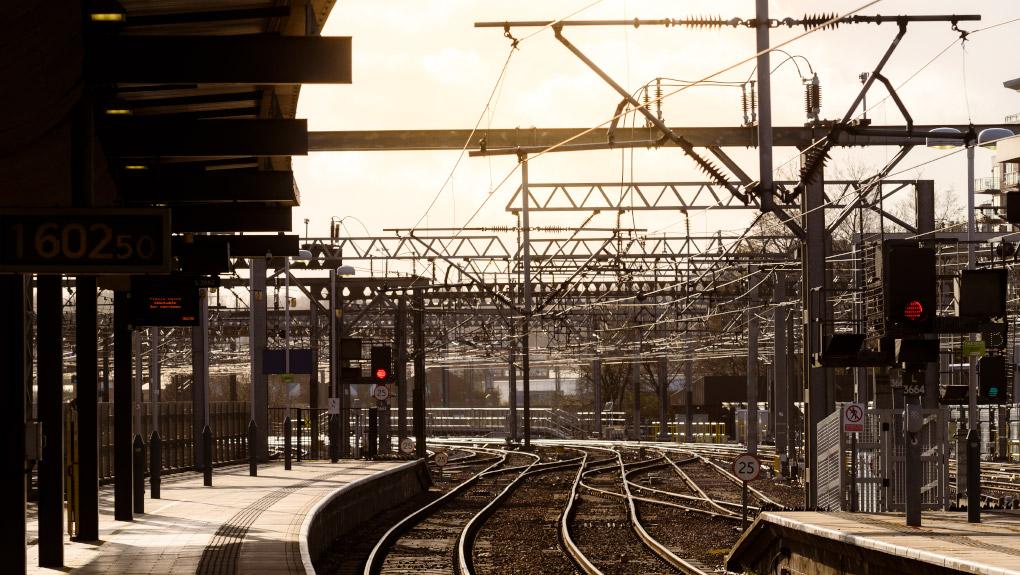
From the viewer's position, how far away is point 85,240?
11281 mm

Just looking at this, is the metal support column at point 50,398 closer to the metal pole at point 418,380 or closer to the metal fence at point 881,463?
the metal fence at point 881,463

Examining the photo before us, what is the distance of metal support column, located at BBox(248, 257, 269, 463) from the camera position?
39.9m

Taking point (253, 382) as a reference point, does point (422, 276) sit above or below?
above

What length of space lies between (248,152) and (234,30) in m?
1.47

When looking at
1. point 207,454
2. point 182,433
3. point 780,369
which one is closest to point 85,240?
point 207,454

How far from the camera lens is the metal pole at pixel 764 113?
19.2 meters

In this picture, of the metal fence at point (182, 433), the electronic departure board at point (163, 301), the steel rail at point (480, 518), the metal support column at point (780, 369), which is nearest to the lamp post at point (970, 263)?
the steel rail at point (480, 518)

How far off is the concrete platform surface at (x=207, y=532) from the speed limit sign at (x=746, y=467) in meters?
6.63

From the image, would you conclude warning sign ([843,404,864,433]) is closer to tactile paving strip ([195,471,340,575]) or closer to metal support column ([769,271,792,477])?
tactile paving strip ([195,471,340,575])

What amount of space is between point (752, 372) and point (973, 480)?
28.8 metres

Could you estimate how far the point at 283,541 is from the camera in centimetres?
1927

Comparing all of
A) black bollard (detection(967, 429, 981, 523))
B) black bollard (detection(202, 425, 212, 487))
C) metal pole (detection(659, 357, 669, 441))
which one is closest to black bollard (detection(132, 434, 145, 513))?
black bollard (detection(202, 425, 212, 487))

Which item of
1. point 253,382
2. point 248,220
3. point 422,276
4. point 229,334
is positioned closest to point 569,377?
point 229,334

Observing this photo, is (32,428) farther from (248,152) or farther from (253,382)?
(253,382)
